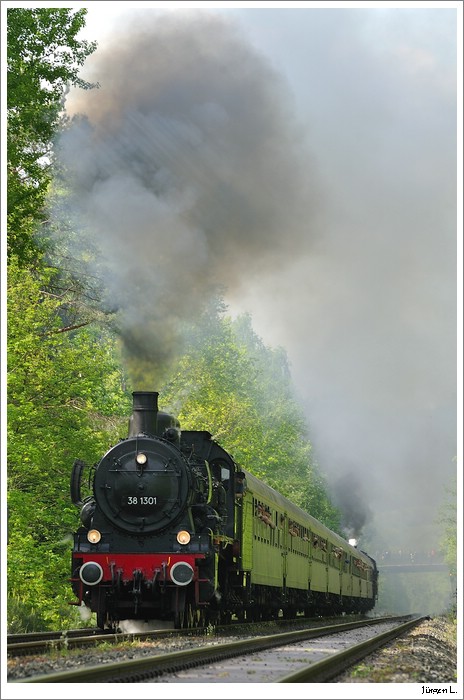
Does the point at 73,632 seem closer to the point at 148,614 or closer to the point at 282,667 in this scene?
the point at 148,614

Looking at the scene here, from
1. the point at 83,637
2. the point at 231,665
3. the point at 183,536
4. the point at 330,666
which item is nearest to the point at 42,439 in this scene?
the point at 183,536

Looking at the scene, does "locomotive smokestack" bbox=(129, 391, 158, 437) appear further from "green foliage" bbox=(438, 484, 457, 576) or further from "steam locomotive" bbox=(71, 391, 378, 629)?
"green foliage" bbox=(438, 484, 457, 576)

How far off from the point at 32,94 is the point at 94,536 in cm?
891

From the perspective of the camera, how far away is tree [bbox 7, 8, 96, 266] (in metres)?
19.8

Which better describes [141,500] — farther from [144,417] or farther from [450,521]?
[450,521]

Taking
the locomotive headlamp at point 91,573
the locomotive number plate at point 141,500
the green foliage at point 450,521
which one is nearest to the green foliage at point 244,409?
the green foliage at point 450,521

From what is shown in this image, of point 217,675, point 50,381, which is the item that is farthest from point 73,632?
point 50,381

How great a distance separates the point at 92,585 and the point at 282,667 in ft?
20.1

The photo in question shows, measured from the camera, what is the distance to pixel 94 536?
687 inches

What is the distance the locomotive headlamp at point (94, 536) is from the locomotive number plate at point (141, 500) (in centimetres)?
76

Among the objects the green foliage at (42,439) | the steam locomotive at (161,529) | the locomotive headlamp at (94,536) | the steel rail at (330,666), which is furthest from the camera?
the green foliage at (42,439)

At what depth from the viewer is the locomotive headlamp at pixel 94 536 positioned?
1741 centimetres

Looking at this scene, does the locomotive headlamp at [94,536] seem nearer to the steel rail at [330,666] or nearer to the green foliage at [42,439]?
the steel rail at [330,666]

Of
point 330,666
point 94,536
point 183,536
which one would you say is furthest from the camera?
point 94,536
